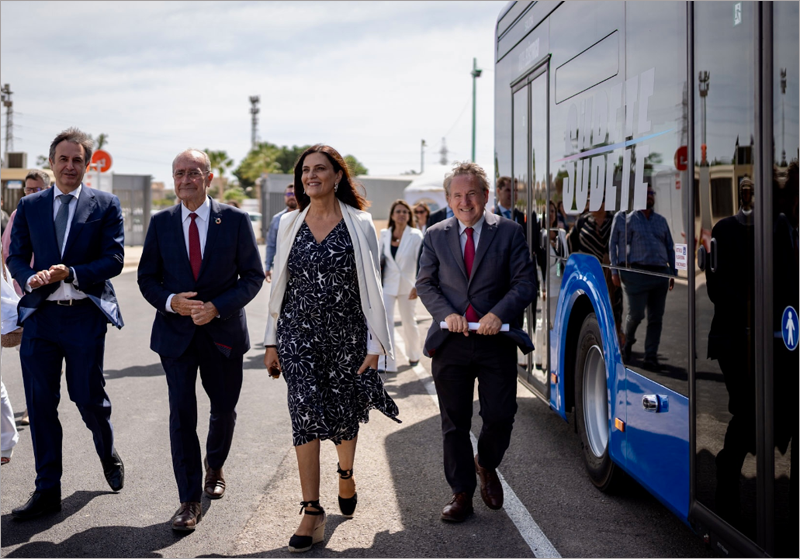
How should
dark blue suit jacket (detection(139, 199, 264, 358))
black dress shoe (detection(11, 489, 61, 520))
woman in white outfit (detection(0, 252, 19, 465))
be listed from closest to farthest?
black dress shoe (detection(11, 489, 61, 520)), dark blue suit jacket (detection(139, 199, 264, 358)), woman in white outfit (detection(0, 252, 19, 465))

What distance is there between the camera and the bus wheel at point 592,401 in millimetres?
5267

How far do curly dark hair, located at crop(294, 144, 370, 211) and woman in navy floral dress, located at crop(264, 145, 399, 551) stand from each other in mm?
10

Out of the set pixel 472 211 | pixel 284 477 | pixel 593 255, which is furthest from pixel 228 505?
A: pixel 593 255

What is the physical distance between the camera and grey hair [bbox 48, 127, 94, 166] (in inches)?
196

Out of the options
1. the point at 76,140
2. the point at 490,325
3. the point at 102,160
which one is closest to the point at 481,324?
the point at 490,325

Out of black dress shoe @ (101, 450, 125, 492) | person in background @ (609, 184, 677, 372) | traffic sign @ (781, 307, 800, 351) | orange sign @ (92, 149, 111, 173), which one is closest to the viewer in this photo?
traffic sign @ (781, 307, 800, 351)

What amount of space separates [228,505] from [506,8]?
485 centimetres

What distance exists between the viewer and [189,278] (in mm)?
4812

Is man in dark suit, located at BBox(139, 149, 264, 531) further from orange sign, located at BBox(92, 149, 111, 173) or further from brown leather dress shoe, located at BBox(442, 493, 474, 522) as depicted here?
orange sign, located at BBox(92, 149, 111, 173)

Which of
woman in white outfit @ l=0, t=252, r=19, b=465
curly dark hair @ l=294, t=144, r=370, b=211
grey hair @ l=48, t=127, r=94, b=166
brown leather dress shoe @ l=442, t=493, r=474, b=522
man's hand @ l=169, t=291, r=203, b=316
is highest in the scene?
grey hair @ l=48, t=127, r=94, b=166

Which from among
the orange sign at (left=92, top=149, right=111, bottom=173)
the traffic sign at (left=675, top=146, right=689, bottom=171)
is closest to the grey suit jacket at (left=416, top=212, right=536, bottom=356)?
the traffic sign at (left=675, top=146, right=689, bottom=171)

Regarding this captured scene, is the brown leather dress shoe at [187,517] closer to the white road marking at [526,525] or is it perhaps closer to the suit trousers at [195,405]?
the suit trousers at [195,405]

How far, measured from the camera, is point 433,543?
439cm

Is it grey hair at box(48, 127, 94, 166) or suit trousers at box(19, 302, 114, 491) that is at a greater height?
grey hair at box(48, 127, 94, 166)
